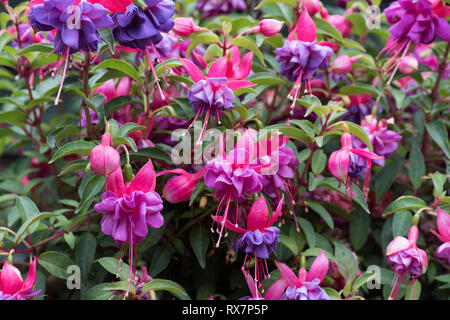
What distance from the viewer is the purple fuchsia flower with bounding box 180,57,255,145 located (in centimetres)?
75

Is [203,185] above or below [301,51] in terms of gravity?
below

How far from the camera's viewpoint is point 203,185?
776 mm

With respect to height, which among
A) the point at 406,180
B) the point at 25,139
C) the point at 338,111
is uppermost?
the point at 338,111

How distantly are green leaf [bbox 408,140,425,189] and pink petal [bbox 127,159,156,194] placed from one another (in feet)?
1.97

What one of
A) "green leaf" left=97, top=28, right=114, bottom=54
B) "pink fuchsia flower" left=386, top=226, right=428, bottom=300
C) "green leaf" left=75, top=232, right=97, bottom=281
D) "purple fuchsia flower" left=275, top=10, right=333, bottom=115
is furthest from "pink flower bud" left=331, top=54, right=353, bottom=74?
"green leaf" left=75, top=232, right=97, bottom=281

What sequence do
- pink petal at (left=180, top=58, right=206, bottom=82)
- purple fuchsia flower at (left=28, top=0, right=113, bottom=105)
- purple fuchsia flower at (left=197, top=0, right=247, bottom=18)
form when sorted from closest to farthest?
purple fuchsia flower at (left=28, top=0, right=113, bottom=105), pink petal at (left=180, top=58, right=206, bottom=82), purple fuchsia flower at (left=197, top=0, right=247, bottom=18)

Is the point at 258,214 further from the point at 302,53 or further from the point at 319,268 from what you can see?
the point at 302,53

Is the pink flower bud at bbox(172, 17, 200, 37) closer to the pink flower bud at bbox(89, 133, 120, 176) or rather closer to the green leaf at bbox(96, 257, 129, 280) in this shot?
the pink flower bud at bbox(89, 133, 120, 176)

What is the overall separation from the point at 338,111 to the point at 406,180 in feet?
1.25

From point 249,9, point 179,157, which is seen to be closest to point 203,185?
point 179,157

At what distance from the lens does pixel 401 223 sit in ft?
3.03
